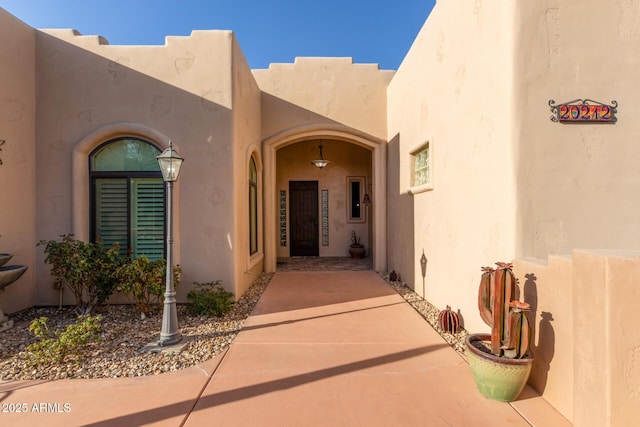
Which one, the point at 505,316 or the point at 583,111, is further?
the point at 583,111

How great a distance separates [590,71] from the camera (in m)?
2.79

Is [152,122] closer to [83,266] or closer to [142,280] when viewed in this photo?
[83,266]

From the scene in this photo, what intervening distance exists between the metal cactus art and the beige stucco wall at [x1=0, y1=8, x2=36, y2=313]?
20.4ft

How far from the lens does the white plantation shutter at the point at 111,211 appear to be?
4875 mm

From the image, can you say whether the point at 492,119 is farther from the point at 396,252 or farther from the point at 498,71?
the point at 396,252

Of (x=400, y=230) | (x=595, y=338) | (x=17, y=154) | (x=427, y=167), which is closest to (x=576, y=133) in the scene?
(x=595, y=338)

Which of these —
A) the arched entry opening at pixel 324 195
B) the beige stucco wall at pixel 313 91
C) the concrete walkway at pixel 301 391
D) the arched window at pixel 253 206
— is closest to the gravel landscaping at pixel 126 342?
the concrete walkway at pixel 301 391

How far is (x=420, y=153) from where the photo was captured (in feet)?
17.5

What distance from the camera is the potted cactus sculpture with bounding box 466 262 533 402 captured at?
2283 millimetres

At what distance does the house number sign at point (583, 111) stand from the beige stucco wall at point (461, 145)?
42cm

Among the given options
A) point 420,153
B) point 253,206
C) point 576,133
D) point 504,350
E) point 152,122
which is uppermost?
point 152,122

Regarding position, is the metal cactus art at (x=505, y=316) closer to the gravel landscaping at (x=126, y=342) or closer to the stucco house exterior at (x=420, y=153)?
the stucco house exterior at (x=420, y=153)

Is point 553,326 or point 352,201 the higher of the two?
point 352,201

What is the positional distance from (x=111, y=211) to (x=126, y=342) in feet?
7.85
